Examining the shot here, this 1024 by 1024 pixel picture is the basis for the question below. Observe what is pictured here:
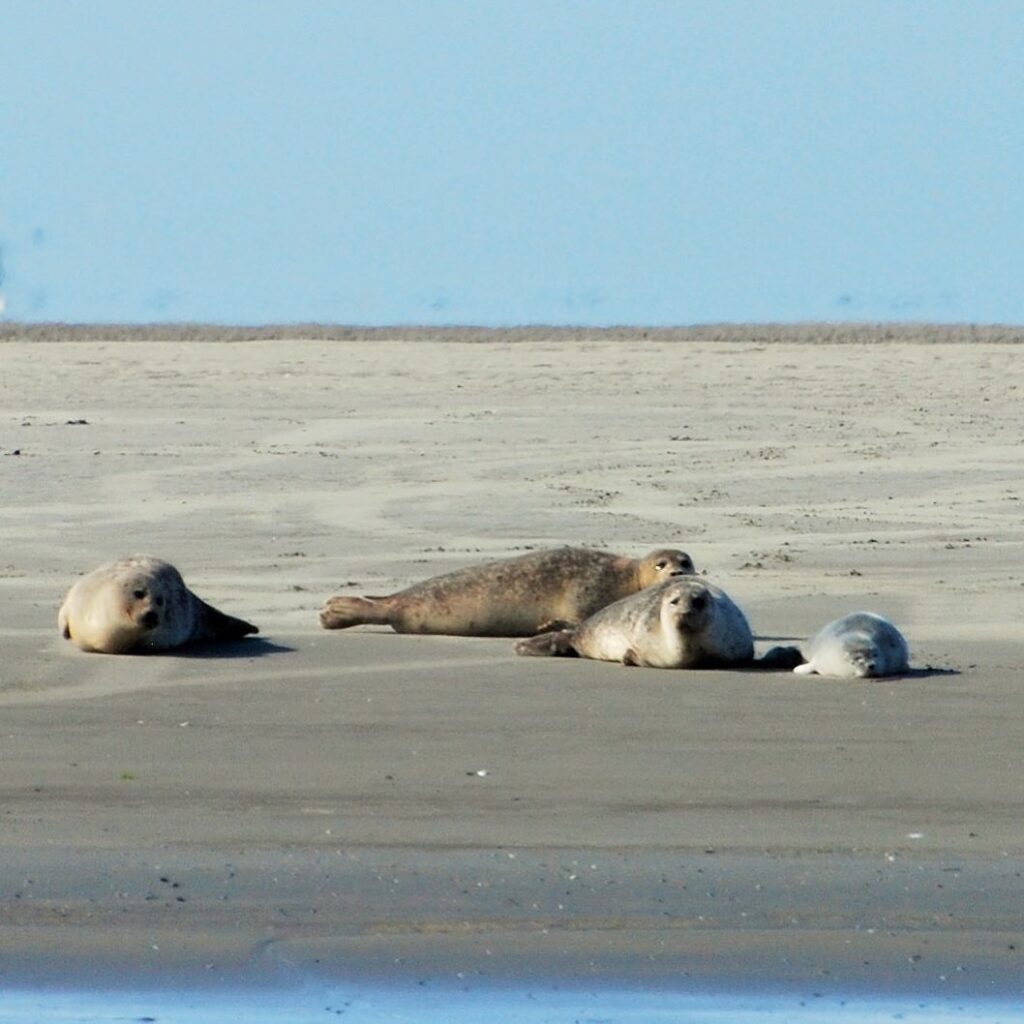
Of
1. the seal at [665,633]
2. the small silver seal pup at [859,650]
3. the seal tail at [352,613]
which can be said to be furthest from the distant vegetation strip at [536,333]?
the small silver seal pup at [859,650]

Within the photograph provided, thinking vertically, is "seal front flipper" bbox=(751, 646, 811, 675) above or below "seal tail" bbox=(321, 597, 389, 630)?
below

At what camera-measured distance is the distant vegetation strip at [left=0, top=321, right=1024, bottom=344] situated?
27.2 m

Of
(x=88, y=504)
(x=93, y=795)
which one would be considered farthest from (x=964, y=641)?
(x=88, y=504)

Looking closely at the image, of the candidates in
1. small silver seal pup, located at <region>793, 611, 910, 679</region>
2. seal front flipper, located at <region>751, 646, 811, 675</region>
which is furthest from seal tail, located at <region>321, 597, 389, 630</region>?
small silver seal pup, located at <region>793, 611, 910, 679</region>

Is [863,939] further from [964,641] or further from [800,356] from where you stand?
[800,356]

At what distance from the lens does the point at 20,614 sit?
29.7 feet

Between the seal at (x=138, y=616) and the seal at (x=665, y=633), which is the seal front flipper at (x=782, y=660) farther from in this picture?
the seal at (x=138, y=616)

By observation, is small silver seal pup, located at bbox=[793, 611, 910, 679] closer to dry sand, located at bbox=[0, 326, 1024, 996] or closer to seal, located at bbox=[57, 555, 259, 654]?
dry sand, located at bbox=[0, 326, 1024, 996]

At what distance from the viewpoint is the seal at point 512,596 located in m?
8.91

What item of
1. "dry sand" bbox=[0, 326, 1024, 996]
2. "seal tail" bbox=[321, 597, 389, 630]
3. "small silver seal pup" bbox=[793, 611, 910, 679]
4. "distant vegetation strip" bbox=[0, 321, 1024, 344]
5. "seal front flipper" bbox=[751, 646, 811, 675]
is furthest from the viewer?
"distant vegetation strip" bbox=[0, 321, 1024, 344]

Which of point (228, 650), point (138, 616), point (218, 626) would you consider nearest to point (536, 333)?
point (218, 626)

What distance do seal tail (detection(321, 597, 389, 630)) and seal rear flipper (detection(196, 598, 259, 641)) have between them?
437 millimetres

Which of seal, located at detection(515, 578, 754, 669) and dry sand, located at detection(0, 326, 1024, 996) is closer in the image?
dry sand, located at detection(0, 326, 1024, 996)

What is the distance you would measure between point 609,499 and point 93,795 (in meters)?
7.40
